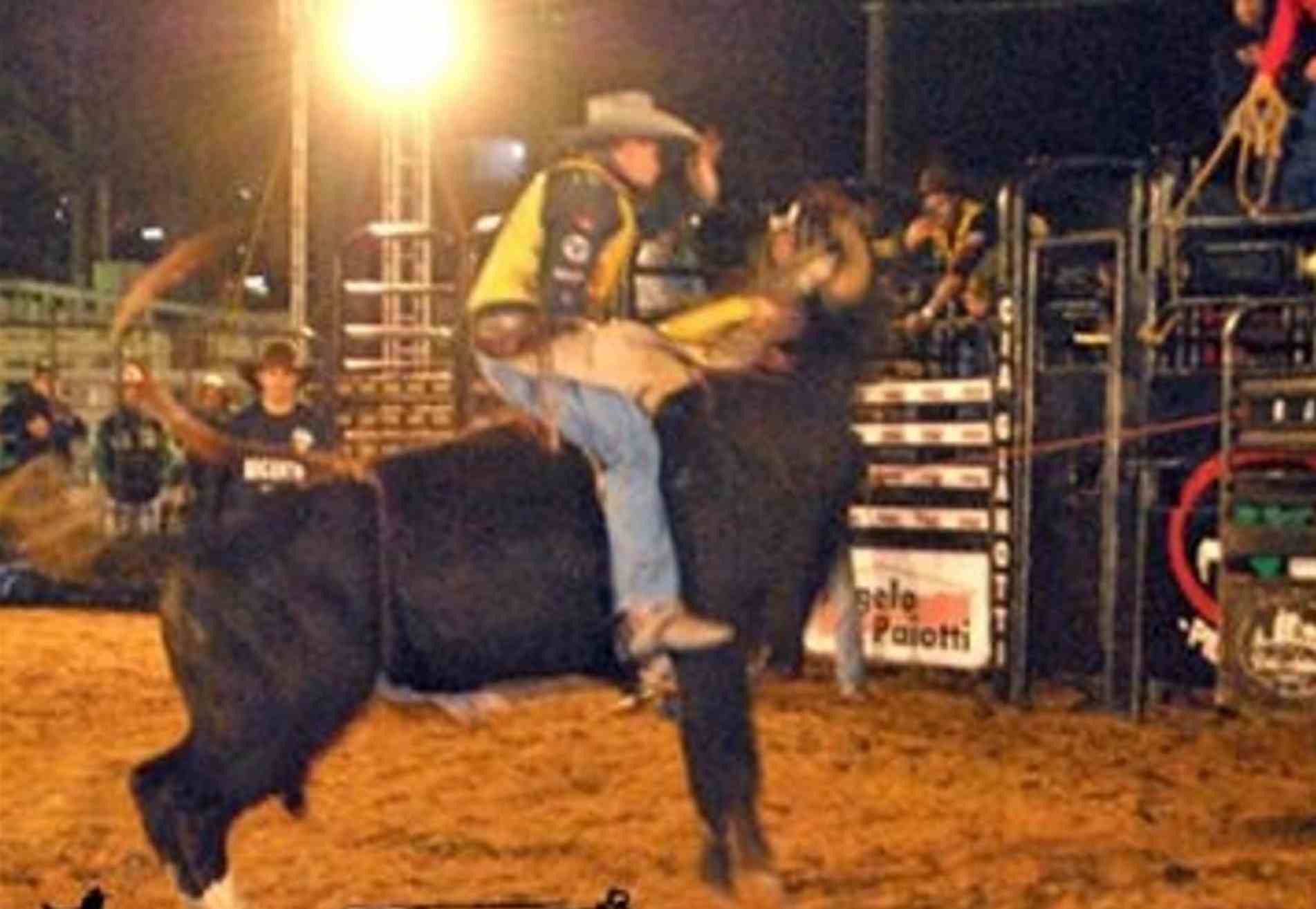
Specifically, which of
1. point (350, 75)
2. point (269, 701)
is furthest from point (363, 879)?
point (350, 75)

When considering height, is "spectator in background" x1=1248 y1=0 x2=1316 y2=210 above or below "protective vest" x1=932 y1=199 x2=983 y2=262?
above

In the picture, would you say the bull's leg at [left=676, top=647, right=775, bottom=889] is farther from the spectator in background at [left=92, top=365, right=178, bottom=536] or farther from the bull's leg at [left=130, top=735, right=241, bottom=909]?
the spectator in background at [left=92, top=365, right=178, bottom=536]

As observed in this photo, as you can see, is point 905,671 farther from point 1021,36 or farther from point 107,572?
point 1021,36

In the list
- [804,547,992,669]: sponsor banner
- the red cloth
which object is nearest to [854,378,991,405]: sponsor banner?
[804,547,992,669]: sponsor banner

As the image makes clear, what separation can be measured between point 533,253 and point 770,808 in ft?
8.24

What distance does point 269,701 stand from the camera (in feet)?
20.9

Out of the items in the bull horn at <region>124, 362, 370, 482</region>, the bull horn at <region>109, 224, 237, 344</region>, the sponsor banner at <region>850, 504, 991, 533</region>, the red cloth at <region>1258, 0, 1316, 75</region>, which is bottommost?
the sponsor banner at <region>850, 504, 991, 533</region>

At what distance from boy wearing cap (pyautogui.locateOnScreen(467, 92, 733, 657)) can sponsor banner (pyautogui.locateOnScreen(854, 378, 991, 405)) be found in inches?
A: 175

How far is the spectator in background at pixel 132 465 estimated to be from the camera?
19828 mm

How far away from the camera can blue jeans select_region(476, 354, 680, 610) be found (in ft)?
21.2

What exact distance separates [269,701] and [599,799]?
2.26 metres

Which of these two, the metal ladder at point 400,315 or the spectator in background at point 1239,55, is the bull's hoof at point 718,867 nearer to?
the spectator in background at point 1239,55

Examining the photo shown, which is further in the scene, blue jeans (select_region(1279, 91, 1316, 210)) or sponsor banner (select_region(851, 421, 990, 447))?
sponsor banner (select_region(851, 421, 990, 447))

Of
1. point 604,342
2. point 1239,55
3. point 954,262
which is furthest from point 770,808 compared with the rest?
point 954,262
